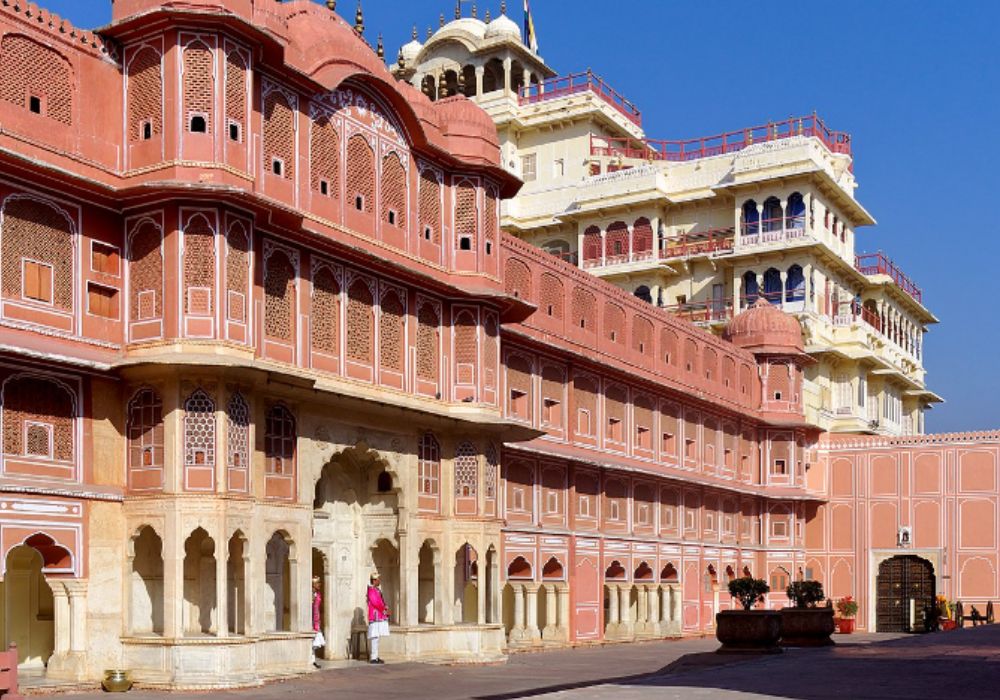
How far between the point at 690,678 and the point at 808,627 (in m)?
12.1

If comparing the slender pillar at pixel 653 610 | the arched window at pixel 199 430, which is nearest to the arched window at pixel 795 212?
the slender pillar at pixel 653 610

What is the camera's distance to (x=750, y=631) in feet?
89.4

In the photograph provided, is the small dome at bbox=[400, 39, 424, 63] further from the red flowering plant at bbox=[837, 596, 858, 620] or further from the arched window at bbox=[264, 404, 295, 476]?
the arched window at bbox=[264, 404, 295, 476]

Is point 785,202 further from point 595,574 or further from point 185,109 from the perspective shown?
point 185,109

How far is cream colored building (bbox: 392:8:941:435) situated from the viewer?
5506 centimetres

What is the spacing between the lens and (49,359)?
20.1 m

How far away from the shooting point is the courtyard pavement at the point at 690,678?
58.4ft

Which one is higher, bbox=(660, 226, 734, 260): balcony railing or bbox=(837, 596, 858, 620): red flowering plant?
bbox=(660, 226, 734, 260): balcony railing

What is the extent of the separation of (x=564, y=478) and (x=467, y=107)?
12.1 meters

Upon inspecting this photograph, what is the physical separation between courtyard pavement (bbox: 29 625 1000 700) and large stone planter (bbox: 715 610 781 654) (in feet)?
1.95

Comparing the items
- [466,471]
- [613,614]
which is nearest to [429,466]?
[466,471]

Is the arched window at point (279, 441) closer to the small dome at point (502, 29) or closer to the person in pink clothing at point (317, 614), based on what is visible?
the person in pink clothing at point (317, 614)

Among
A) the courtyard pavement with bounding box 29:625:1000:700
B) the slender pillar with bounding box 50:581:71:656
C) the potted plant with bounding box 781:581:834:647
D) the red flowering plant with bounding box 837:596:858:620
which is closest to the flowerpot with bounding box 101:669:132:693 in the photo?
the courtyard pavement with bounding box 29:625:1000:700

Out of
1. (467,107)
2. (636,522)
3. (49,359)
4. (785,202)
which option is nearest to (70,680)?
(49,359)
